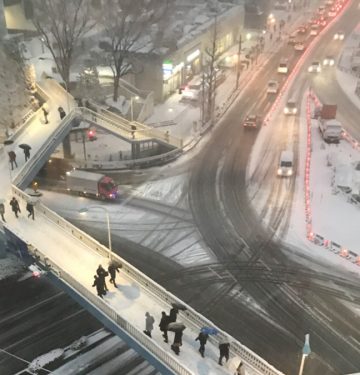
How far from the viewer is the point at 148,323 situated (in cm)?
2202

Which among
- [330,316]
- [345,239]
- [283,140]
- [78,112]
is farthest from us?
[283,140]

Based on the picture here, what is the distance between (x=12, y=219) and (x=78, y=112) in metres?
18.1

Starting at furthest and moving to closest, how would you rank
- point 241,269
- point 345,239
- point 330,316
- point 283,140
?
point 283,140
point 345,239
point 241,269
point 330,316

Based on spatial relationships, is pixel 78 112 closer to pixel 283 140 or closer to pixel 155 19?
pixel 283 140

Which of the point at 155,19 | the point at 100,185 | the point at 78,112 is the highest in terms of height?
the point at 155,19

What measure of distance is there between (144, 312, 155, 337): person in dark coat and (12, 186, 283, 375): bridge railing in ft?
5.43

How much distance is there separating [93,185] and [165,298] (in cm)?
1883

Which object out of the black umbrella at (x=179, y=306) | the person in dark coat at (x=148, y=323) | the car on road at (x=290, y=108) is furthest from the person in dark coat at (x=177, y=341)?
the car on road at (x=290, y=108)

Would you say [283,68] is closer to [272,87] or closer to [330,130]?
[272,87]

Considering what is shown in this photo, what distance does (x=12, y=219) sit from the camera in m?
30.9

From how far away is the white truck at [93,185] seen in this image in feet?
135

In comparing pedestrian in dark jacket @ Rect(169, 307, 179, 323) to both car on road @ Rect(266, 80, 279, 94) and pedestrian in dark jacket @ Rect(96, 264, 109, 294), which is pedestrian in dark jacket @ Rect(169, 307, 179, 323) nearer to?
pedestrian in dark jacket @ Rect(96, 264, 109, 294)

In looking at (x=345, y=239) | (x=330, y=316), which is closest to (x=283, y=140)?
(x=345, y=239)

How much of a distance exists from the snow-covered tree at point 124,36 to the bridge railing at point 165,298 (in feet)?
101
